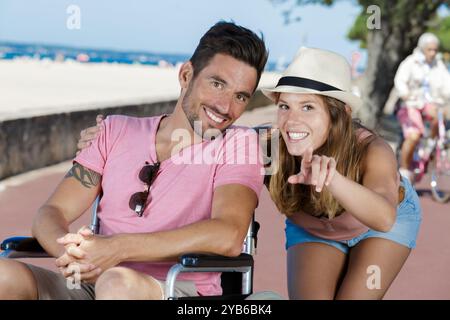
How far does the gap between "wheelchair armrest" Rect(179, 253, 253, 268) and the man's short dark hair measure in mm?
787

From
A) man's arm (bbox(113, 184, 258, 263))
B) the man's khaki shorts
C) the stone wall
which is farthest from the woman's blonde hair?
the stone wall

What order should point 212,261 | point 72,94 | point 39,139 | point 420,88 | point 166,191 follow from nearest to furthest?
point 212,261 → point 166,191 → point 420,88 → point 39,139 → point 72,94

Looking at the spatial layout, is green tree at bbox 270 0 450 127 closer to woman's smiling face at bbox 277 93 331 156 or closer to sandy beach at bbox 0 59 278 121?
sandy beach at bbox 0 59 278 121

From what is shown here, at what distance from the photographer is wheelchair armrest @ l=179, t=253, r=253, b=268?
3.65m

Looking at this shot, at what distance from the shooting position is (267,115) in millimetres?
27453

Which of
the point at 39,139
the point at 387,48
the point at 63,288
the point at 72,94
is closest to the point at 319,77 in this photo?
the point at 63,288

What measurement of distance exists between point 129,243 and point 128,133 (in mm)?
648

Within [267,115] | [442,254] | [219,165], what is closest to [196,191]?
[219,165]

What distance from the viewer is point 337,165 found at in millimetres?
4188

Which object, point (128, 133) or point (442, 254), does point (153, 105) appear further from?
point (128, 133)

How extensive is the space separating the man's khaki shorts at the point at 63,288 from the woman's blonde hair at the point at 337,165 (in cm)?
64

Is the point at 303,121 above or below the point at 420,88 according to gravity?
above

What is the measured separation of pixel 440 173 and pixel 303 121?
303 inches

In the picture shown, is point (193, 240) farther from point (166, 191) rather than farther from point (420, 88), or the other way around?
point (420, 88)
